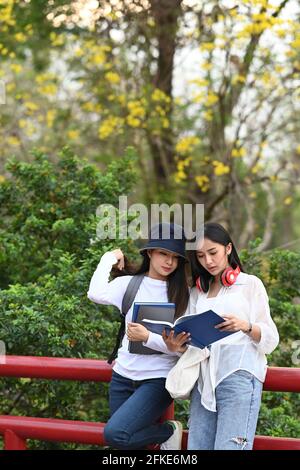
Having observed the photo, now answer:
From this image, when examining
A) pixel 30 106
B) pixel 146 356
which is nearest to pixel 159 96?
pixel 30 106

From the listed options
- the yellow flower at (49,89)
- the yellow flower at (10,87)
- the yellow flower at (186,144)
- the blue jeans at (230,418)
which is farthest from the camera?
the yellow flower at (10,87)

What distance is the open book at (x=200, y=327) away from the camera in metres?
3.06

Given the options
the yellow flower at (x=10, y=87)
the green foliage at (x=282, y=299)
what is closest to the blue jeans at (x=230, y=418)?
the green foliage at (x=282, y=299)

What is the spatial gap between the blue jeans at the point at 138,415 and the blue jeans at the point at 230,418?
0.20m

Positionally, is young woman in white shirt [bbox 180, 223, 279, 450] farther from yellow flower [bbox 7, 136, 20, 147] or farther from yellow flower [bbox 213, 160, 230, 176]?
yellow flower [bbox 7, 136, 20, 147]

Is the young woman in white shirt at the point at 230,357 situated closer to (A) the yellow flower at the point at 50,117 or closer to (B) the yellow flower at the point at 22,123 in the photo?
(B) the yellow flower at the point at 22,123

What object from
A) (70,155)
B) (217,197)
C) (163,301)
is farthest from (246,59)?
(163,301)

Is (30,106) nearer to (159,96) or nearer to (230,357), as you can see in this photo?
(159,96)

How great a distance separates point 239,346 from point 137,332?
0.45 m

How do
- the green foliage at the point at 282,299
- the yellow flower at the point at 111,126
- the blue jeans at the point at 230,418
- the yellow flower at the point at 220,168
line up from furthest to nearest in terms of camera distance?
the yellow flower at the point at 111,126 → the yellow flower at the point at 220,168 → the green foliage at the point at 282,299 → the blue jeans at the point at 230,418

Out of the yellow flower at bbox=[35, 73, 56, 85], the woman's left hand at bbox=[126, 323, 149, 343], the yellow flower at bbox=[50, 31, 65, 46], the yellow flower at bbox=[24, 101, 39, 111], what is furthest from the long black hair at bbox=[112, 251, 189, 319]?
the yellow flower at bbox=[35, 73, 56, 85]

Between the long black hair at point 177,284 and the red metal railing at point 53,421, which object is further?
the red metal railing at point 53,421

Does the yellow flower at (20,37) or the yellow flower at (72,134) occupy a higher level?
the yellow flower at (20,37)
